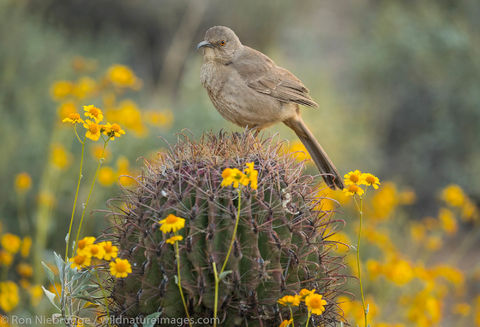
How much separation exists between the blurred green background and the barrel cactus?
3.43 meters

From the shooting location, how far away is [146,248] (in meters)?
2.38

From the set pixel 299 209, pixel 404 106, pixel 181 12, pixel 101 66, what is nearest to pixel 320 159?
pixel 299 209

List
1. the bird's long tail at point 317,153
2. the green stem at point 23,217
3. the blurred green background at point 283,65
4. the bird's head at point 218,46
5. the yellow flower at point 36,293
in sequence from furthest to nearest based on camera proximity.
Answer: the blurred green background at point 283,65, the green stem at point 23,217, the bird's head at point 218,46, the yellow flower at point 36,293, the bird's long tail at point 317,153

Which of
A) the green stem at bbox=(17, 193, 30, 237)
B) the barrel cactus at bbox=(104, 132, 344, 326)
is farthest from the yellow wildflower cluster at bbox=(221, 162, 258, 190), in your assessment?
the green stem at bbox=(17, 193, 30, 237)

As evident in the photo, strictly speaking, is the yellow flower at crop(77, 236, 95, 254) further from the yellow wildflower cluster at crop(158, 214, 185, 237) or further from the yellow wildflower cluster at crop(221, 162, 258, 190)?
the yellow wildflower cluster at crop(221, 162, 258, 190)

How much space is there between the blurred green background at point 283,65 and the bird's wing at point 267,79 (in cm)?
213

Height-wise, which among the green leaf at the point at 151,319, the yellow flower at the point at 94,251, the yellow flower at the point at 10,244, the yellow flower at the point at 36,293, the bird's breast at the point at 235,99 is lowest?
the green leaf at the point at 151,319

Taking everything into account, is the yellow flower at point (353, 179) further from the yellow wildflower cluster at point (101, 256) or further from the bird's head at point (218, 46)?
the bird's head at point (218, 46)

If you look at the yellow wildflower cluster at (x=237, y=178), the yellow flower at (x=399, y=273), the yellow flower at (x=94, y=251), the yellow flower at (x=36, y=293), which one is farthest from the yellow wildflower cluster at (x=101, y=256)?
the yellow flower at (x=399, y=273)

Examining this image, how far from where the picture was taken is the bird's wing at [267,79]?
13.6 ft

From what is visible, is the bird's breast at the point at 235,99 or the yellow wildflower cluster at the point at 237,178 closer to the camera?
the yellow wildflower cluster at the point at 237,178

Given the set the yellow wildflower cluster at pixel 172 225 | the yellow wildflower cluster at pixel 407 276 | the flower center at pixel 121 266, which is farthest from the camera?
the yellow wildflower cluster at pixel 407 276

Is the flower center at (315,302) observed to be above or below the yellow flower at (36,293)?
below

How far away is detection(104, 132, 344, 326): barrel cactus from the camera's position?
234 centimetres
